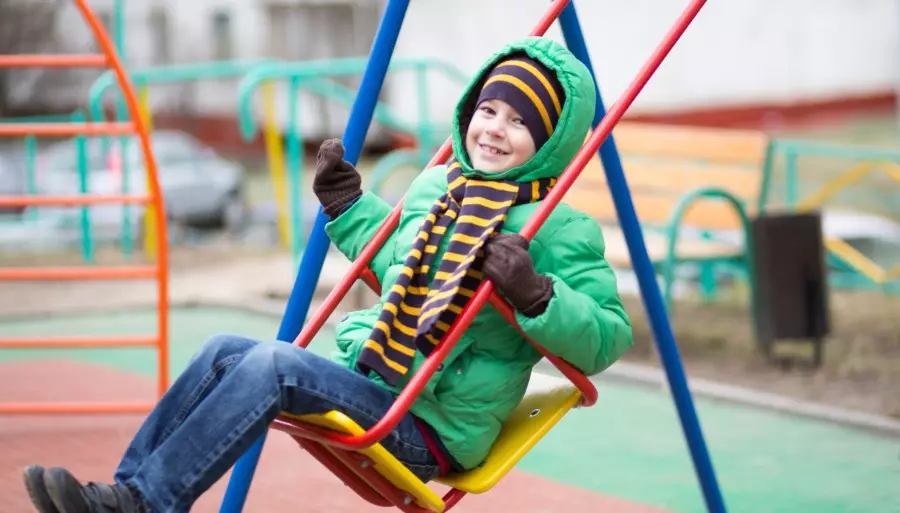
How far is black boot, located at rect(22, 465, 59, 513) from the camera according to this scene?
8.70 feet

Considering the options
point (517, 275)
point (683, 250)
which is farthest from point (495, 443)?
point (683, 250)

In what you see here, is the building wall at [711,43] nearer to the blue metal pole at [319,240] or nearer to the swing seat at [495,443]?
the blue metal pole at [319,240]

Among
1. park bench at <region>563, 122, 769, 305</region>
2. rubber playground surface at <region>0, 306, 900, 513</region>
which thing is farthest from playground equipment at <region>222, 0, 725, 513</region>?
park bench at <region>563, 122, 769, 305</region>

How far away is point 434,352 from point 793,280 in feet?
11.8

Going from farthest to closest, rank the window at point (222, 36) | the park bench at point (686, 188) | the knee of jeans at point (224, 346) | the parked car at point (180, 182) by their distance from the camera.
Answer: the window at point (222, 36) → the parked car at point (180, 182) → the park bench at point (686, 188) → the knee of jeans at point (224, 346)

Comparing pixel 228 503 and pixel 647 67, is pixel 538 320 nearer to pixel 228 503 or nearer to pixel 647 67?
pixel 647 67

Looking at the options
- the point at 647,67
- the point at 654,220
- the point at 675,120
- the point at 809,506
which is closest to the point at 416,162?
the point at 654,220

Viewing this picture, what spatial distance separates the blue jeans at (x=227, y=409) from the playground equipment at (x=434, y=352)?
76 millimetres

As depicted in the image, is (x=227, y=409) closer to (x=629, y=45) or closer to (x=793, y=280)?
(x=793, y=280)

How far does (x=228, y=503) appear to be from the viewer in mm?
3240

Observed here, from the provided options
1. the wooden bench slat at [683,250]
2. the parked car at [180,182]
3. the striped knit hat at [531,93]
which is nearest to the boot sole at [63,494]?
the striped knit hat at [531,93]

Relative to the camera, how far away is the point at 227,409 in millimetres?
2711

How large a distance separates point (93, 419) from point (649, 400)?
224 cm

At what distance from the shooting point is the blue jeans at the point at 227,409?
8.86ft
